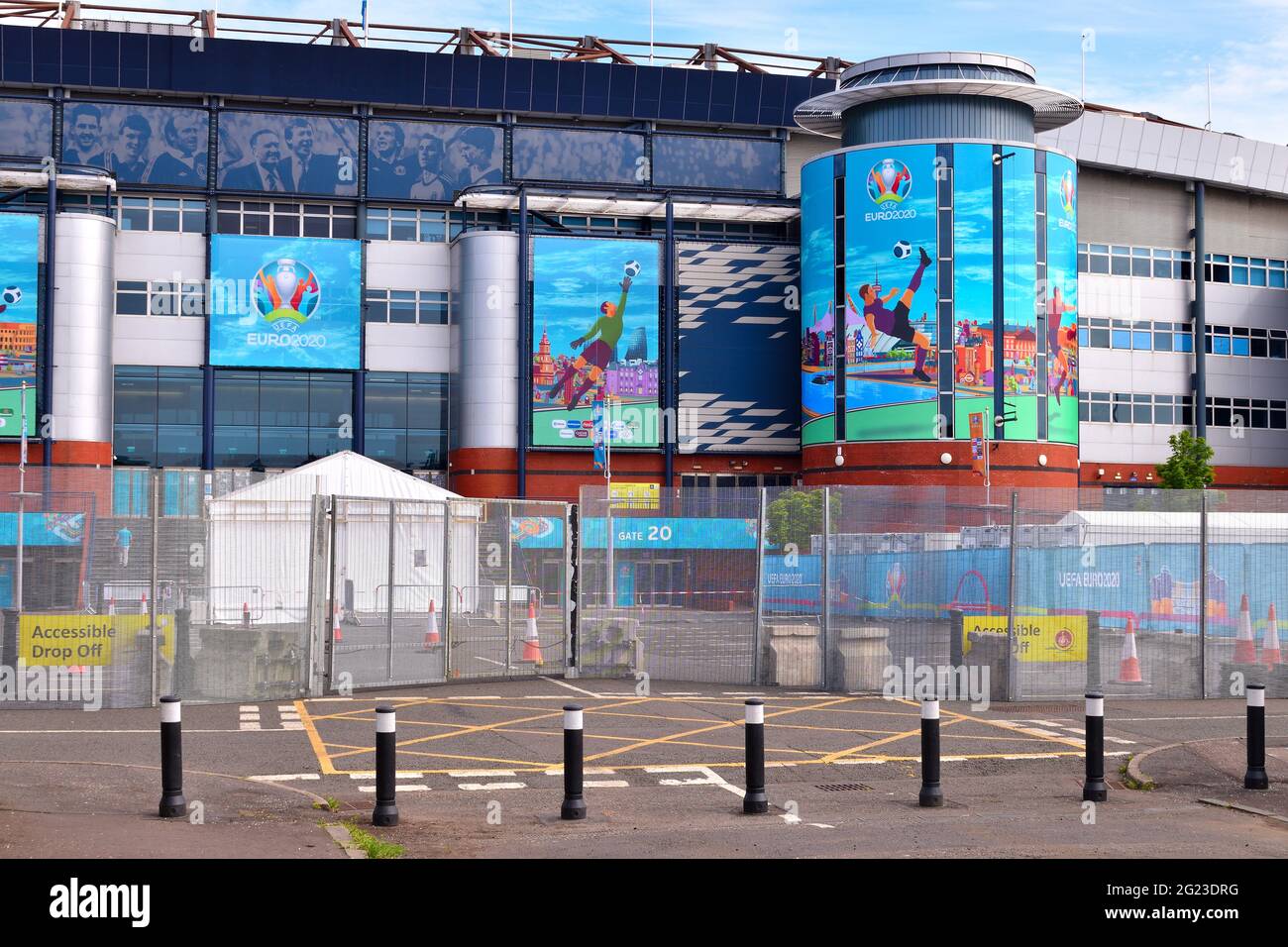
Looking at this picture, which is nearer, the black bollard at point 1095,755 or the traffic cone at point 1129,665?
the black bollard at point 1095,755

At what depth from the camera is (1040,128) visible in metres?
64.9

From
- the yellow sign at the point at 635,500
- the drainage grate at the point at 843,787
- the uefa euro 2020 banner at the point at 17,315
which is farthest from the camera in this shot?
the uefa euro 2020 banner at the point at 17,315

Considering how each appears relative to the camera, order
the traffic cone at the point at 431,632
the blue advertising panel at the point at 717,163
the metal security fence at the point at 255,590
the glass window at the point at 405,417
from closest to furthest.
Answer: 1. the metal security fence at the point at 255,590
2. the traffic cone at the point at 431,632
3. the glass window at the point at 405,417
4. the blue advertising panel at the point at 717,163

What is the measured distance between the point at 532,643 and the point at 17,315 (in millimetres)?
43490

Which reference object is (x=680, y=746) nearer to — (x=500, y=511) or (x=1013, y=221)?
(x=500, y=511)

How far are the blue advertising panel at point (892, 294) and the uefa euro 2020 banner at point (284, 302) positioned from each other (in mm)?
21140

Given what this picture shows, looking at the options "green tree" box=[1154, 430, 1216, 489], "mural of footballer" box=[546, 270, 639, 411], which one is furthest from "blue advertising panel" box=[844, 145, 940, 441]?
"green tree" box=[1154, 430, 1216, 489]

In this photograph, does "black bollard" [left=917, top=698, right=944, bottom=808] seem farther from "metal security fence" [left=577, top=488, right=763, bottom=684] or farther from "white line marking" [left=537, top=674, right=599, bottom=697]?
"metal security fence" [left=577, top=488, right=763, bottom=684]

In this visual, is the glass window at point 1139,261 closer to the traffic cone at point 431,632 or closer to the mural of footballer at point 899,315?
the mural of footballer at point 899,315

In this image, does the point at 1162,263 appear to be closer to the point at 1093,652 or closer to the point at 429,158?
the point at 429,158

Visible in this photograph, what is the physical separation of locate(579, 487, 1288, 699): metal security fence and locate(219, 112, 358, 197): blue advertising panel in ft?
151

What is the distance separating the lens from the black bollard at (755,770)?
11875 millimetres

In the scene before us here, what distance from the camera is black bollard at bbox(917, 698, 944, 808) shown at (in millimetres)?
12227

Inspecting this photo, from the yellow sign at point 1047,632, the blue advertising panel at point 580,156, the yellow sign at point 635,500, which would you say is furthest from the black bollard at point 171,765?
the blue advertising panel at point 580,156
